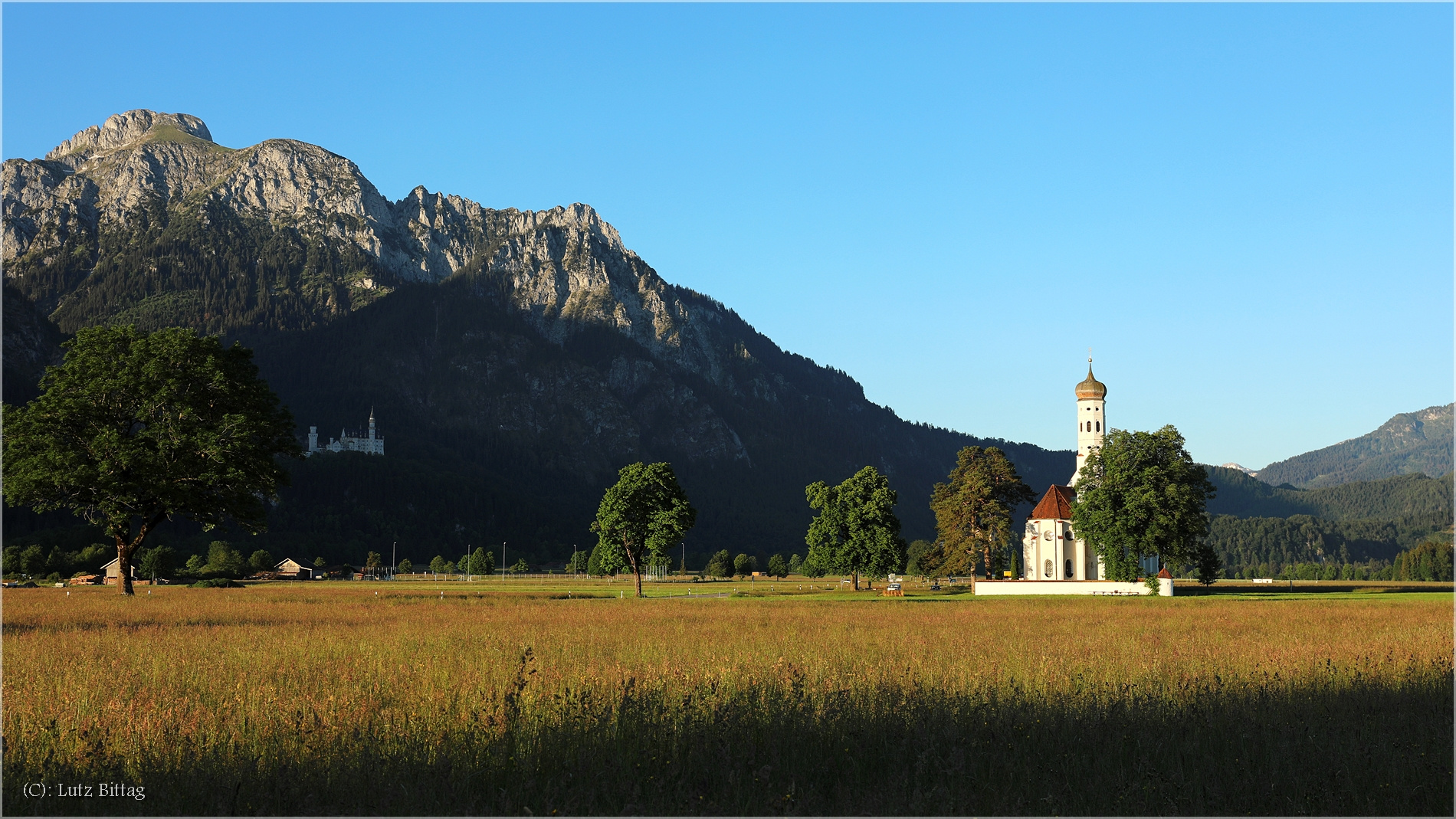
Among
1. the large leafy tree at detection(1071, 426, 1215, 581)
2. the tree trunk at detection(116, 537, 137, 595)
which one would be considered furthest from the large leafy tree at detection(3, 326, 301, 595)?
the large leafy tree at detection(1071, 426, 1215, 581)

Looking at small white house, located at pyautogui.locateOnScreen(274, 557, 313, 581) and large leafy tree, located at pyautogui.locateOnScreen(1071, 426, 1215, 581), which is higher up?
large leafy tree, located at pyautogui.locateOnScreen(1071, 426, 1215, 581)

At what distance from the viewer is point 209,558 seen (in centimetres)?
14612

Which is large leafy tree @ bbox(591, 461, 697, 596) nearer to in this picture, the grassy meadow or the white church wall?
the white church wall

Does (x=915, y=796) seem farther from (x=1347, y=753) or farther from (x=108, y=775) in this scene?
(x=108, y=775)

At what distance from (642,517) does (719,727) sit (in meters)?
71.8

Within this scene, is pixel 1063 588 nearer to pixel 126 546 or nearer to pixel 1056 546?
pixel 1056 546

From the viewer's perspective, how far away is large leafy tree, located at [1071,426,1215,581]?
73.1m

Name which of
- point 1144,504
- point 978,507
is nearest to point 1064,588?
point 1144,504

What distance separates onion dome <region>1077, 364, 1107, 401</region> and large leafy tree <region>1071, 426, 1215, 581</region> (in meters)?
42.9

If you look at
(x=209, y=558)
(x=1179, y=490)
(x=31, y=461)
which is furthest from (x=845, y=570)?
(x=209, y=558)

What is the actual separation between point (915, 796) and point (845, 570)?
80571mm

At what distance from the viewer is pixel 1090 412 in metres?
121

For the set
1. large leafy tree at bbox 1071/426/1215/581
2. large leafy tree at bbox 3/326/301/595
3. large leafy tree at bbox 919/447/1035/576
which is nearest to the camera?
large leafy tree at bbox 3/326/301/595

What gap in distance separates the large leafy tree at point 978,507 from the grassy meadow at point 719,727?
7446 cm
